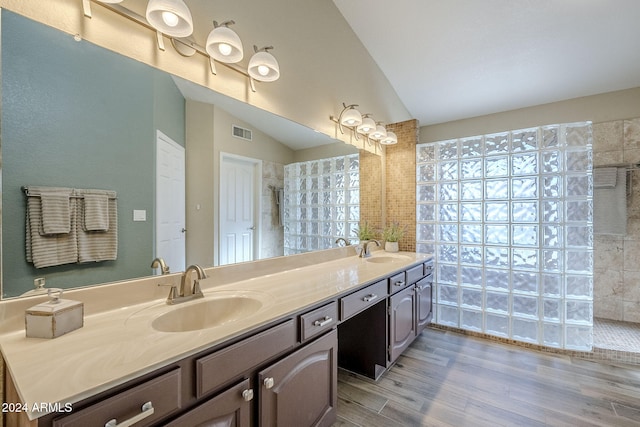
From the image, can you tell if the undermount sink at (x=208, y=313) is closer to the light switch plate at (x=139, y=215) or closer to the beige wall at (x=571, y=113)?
the light switch plate at (x=139, y=215)

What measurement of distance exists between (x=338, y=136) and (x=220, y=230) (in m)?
1.38

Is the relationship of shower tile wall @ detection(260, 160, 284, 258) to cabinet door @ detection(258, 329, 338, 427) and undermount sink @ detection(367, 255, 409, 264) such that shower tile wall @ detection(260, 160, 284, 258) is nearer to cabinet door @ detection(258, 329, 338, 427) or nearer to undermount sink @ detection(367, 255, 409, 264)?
cabinet door @ detection(258, 329, 338, 427)

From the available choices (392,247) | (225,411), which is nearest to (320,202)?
(392,247)

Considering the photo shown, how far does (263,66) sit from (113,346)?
1.40 m

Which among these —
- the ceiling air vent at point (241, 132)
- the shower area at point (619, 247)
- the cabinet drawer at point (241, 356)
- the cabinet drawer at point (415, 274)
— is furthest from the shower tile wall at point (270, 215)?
the shower area at point (619, 247)

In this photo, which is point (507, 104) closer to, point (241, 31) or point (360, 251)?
point (360, 251)

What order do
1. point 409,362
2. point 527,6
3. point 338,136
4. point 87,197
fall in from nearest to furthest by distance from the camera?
point 87,197, point 527,6, point 409,362, point 338,136

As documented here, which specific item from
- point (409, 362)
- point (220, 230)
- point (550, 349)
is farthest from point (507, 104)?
point (220, 230)

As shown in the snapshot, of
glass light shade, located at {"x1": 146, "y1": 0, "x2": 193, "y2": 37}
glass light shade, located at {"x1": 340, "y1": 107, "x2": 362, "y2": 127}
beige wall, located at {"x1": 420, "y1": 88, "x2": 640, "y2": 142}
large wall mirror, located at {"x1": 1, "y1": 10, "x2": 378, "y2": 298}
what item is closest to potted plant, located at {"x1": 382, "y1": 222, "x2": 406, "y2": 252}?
glass light shade, located at {"x1": 340, "y1": 107, "x2": 362, "y2": 127}

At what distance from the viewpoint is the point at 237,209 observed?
5.38 feet

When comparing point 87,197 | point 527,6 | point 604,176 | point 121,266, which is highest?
point 527,6

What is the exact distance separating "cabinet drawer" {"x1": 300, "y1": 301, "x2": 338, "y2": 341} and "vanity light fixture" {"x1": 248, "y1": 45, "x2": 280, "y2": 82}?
128 cm

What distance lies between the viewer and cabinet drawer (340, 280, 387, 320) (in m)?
1.47

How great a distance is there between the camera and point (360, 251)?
2633 mm
